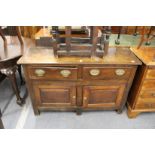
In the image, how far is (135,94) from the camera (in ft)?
4.89

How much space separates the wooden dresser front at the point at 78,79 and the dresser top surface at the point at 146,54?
6 cm

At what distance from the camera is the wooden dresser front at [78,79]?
4.08ft

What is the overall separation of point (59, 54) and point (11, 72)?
1.94ft

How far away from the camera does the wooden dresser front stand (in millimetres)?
1244

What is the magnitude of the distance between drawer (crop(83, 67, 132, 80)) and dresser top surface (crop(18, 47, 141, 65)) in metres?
0.07

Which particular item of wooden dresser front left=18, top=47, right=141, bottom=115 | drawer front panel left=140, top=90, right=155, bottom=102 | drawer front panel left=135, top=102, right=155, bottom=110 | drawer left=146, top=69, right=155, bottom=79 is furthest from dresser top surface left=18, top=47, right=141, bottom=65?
drawer front panel left=135, top=102, right=155, bottom=110

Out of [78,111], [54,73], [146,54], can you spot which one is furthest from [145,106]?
[54,73]

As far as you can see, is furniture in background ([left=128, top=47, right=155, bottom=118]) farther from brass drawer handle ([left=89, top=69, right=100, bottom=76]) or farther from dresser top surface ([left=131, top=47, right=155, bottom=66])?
brass drawer handle ([left=89, top=69, right=100, bottom=76])

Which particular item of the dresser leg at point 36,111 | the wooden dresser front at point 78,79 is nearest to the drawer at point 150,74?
the wooden dresser front at point 78,79

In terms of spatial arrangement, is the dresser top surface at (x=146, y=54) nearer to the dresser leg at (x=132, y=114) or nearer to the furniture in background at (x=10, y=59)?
the dresser leg at (x=132, y=114)

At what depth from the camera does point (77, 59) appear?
1268mm

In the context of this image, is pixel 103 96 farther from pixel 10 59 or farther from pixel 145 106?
pixel 10 59

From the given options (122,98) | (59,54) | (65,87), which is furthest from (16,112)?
(122,98)

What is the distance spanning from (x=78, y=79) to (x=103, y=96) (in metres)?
0.34
